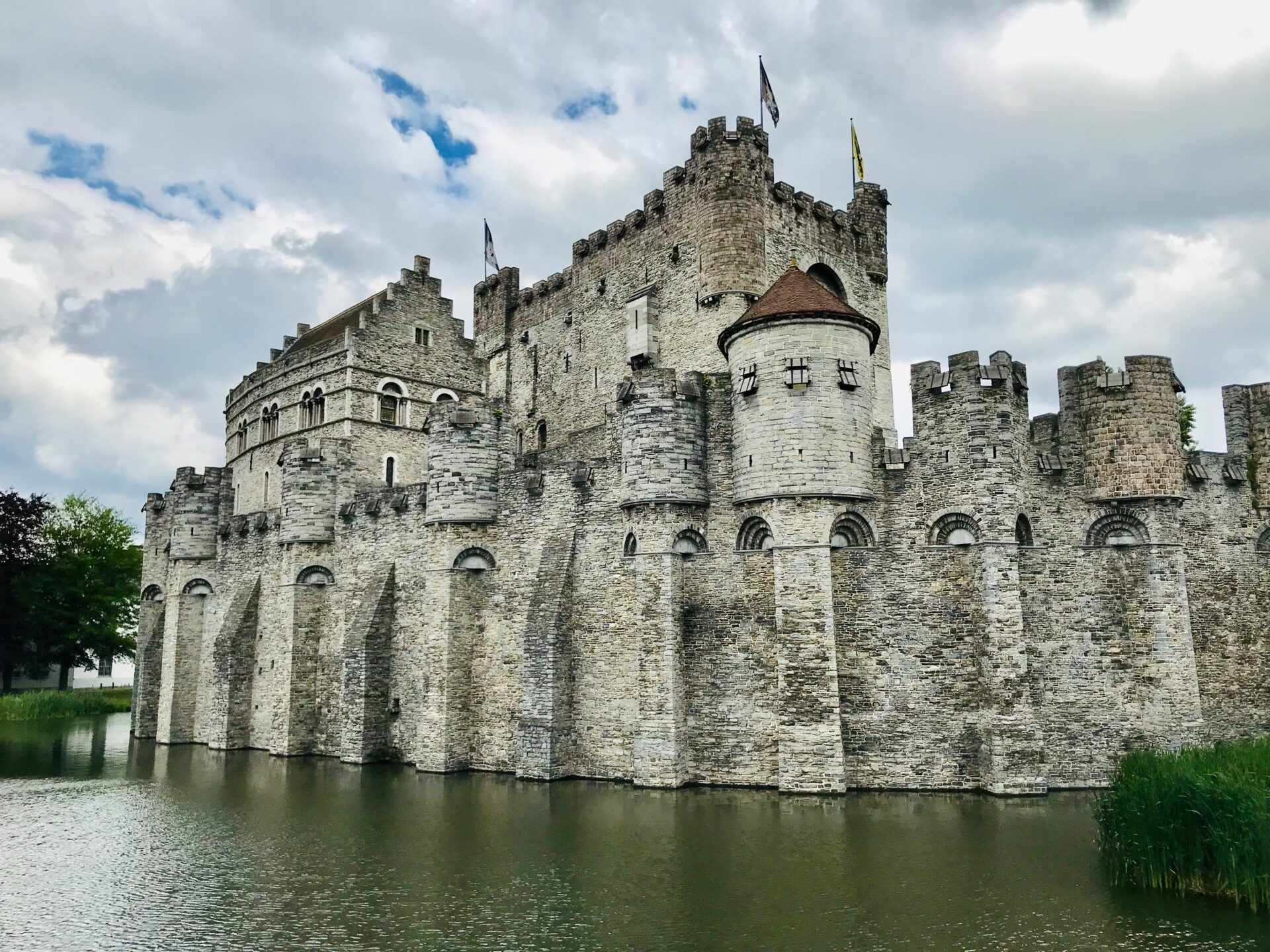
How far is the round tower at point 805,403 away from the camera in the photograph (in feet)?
63.2

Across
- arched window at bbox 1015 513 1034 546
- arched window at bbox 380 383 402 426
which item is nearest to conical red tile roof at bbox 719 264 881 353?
arched window at bbox 1015 513 1034 546

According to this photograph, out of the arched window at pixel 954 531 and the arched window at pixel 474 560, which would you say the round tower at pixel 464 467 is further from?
the arched window at pixel 954 531

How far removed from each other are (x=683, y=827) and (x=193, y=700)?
22503 millimetres

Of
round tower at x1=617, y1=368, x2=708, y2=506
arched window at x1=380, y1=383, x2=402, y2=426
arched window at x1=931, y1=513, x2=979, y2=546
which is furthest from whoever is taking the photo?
arched window at x1=380, y1=383, x2=402, y2=426

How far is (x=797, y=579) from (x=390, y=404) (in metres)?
22.1

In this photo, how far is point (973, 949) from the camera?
9719mm

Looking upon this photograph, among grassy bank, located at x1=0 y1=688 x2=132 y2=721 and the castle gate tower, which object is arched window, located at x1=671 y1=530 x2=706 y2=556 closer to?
the castle gate tower

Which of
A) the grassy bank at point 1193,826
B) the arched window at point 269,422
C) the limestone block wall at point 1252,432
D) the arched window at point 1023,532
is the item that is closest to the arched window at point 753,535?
the arched window at point 1023,532

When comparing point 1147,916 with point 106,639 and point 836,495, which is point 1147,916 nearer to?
point 836,495

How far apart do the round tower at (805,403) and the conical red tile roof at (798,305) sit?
1.0 inches

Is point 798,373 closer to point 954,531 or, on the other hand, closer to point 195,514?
point 954,531

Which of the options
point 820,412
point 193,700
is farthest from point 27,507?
point 820,412

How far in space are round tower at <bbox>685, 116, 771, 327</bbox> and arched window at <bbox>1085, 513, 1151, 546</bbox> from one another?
10.7 m

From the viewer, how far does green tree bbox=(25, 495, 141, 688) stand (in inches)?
1879
